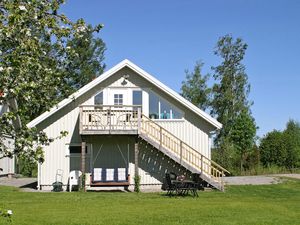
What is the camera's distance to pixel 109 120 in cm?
2153

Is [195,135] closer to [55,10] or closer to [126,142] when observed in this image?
[126,142]

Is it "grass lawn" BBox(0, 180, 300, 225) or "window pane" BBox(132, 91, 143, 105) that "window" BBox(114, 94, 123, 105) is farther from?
"grass lawn" BBox(0, 180, 300, 225)

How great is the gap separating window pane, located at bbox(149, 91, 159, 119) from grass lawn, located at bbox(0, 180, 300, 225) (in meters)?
5.26

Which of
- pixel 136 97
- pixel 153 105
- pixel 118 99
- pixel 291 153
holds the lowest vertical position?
pixel 291 153

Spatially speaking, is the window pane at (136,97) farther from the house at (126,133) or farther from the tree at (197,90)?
the tree at (197,90)

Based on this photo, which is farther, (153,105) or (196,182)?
(153,105)

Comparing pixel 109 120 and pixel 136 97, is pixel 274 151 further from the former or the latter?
pixel 109 120

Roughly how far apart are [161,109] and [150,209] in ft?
33.4

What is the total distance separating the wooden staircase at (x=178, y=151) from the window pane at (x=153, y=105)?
0.62 metres

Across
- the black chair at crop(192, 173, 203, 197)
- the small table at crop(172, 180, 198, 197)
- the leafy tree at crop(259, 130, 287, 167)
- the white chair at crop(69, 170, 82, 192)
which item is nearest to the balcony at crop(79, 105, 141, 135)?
the white chair at crop(69, 170, 82, 192)

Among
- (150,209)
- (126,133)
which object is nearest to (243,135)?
(126,133)

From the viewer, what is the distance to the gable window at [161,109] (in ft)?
78.0

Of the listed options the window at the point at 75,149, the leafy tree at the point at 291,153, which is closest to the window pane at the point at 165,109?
the window at the point at 75,149

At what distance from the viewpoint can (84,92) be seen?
22.7 metres
